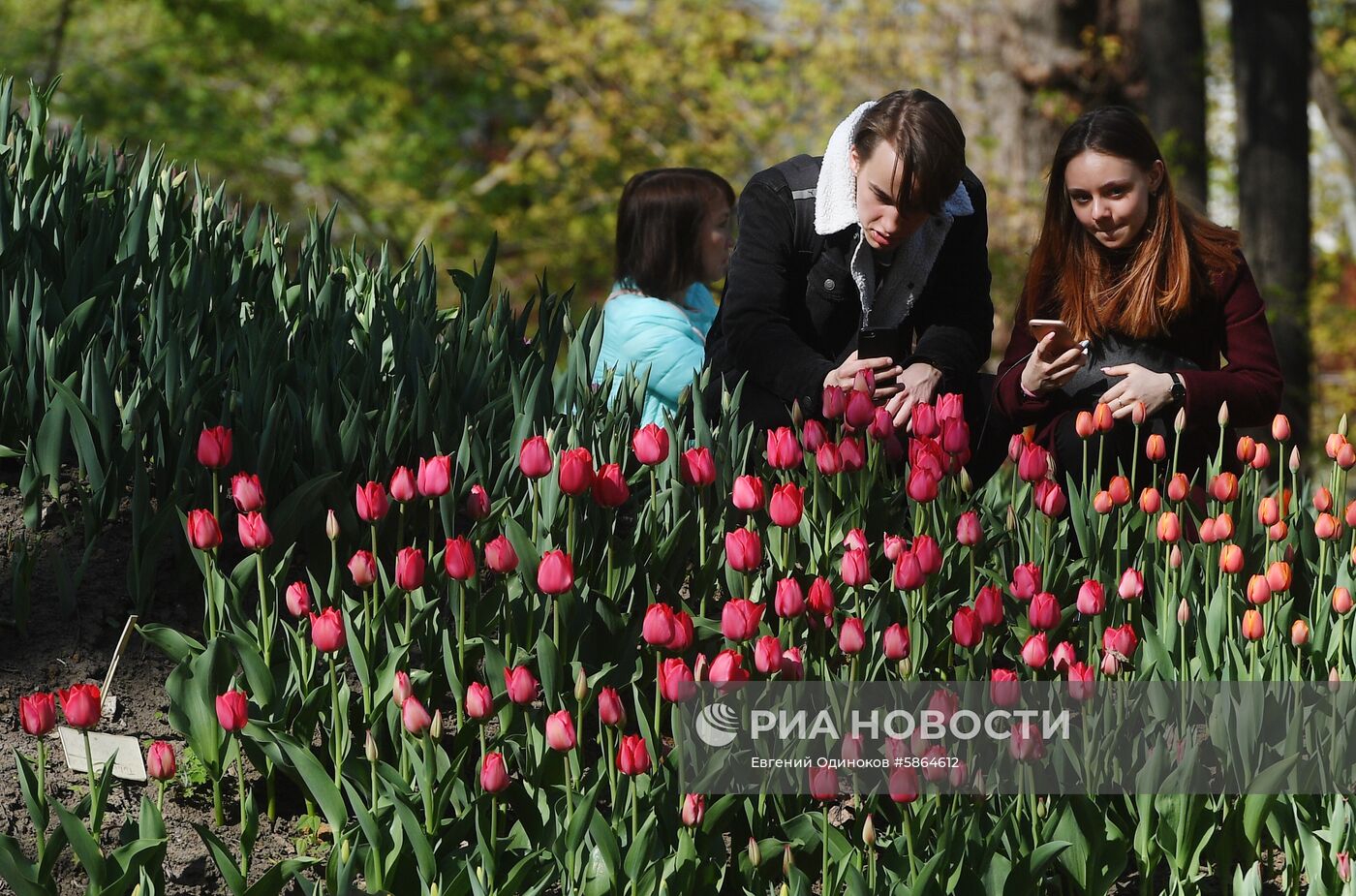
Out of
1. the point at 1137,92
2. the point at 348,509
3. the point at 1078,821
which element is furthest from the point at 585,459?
the point at 1137,92

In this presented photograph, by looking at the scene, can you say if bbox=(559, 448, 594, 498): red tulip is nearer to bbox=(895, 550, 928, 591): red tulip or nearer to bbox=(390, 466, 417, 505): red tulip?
bbox=(390, 466, 417, 505): red tulip

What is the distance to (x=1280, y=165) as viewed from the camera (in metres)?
7.37

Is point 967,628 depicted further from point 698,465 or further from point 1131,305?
point 1131,305

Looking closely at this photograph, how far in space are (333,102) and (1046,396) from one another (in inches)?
418

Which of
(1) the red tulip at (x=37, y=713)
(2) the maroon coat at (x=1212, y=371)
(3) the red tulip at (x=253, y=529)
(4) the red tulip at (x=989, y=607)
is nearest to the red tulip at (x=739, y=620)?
(4) the red tulip at (x=989, y=607)

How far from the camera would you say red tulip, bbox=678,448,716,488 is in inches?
90.6

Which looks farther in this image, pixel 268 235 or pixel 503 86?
pixel 503 86

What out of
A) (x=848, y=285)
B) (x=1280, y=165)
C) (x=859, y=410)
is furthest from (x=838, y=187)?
(x=1280, y=165)

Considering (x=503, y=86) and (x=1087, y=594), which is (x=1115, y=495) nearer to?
(x=1087, y=594)

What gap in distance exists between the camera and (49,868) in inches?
73.4

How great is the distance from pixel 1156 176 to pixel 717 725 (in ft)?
5.56

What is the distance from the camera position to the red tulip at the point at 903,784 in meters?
1.81

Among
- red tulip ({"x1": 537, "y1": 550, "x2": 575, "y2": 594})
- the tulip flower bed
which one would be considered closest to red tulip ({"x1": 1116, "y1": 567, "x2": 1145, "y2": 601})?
the tulip flower bed

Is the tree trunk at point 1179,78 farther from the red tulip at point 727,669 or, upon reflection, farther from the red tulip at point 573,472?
the red tulip at point 727,669
